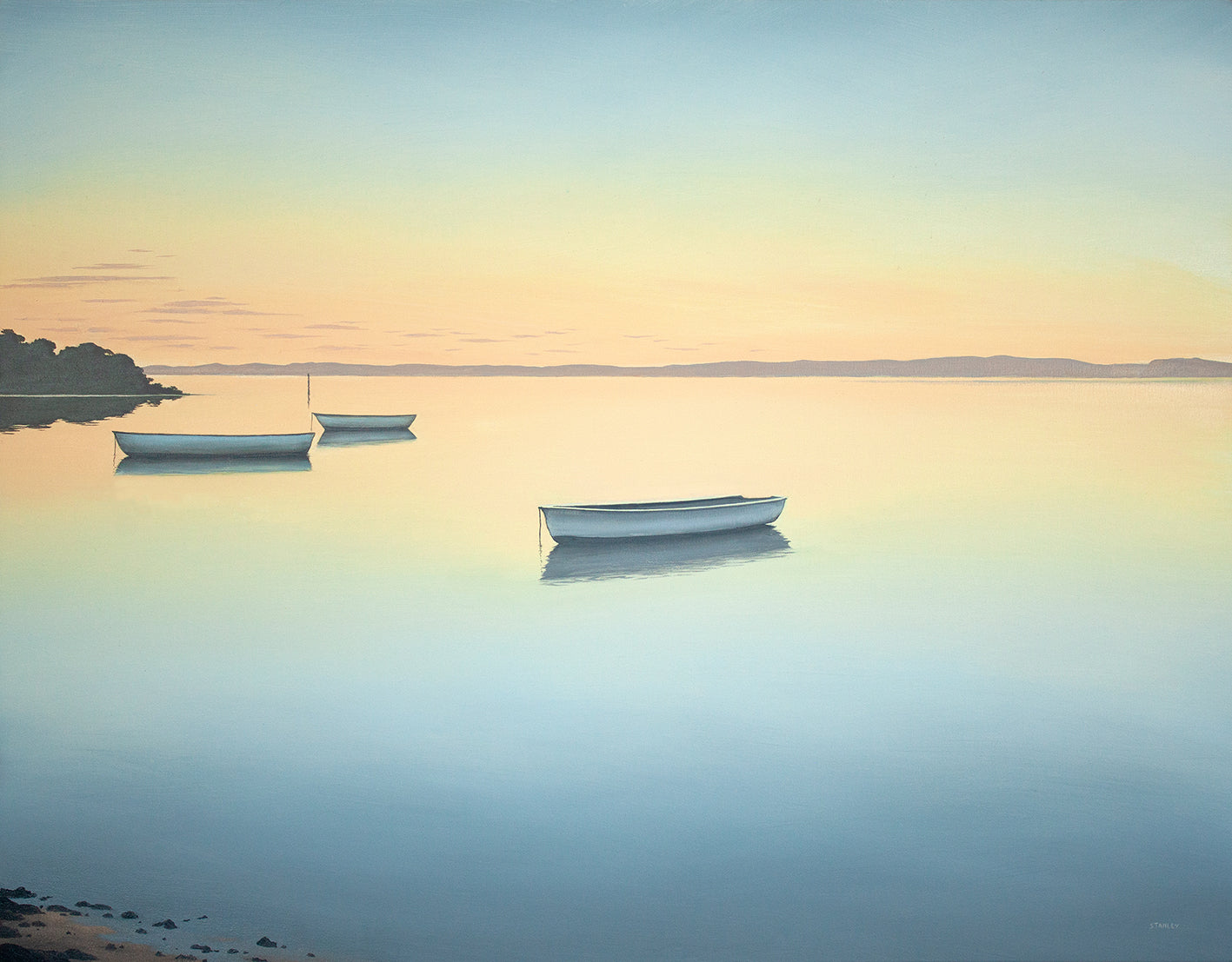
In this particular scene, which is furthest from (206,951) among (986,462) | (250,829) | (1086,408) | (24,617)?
(1086,408)

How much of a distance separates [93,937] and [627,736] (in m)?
2.94

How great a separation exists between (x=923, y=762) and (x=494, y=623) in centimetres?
404

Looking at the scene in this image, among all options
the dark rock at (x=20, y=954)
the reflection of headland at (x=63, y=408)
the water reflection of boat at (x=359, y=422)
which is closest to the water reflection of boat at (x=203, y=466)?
the water reflection of boat at (x=359, y=422)

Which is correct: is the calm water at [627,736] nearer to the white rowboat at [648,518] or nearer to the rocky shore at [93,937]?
the rocky shore at [93,937]

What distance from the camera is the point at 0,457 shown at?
19969mm

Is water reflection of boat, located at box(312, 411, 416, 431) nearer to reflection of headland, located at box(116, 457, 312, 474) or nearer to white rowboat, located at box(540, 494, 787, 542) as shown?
reflection of headland, located at box(116, 457, 312, 474)

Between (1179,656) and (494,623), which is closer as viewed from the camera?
(1179,656)

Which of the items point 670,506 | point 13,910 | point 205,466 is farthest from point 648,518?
point 205,466

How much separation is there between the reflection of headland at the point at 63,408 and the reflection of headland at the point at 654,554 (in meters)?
24.6

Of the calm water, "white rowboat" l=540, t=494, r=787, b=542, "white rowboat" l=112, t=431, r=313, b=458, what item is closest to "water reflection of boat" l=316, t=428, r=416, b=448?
"white rowboat" l=112, t=431, r=313, b=458

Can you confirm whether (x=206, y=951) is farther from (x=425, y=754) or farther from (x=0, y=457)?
(x=0, y=457)

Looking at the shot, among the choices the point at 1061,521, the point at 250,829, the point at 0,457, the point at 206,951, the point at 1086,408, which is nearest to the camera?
the point at 206,951

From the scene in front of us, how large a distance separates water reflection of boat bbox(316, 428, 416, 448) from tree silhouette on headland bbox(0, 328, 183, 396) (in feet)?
47.3

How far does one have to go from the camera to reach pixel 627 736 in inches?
210
